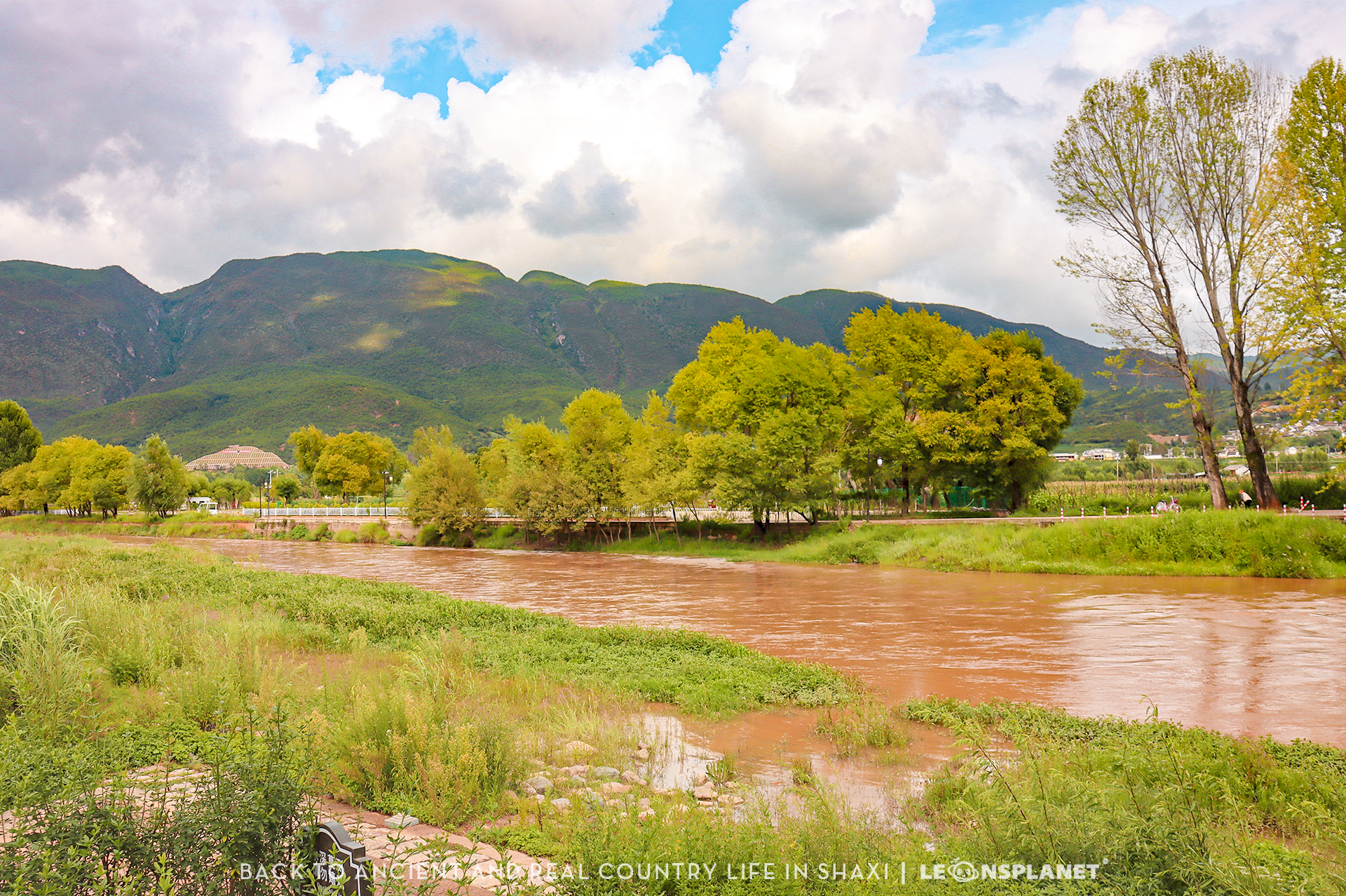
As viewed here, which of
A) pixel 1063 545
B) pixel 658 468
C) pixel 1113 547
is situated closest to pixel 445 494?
pixel 658 468

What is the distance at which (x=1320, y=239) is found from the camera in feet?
66.0

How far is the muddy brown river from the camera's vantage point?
12105mm

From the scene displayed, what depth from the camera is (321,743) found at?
6.37 m

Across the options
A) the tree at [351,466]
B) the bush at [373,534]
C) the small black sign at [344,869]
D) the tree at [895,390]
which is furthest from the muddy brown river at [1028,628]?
the tree at [351,466]

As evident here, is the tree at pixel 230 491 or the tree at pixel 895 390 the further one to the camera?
the tree at pixel 230 491

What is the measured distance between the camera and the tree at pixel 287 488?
104875 millimetres

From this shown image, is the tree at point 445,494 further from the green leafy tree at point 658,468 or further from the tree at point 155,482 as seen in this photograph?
the tree at point 155,482

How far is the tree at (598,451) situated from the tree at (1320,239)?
34.9 m

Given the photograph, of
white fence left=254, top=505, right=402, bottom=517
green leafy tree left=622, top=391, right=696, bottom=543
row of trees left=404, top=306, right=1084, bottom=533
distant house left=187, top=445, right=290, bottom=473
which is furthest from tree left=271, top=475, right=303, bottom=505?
→ green leafy tree left=622, top=391, right=696, bottom=543

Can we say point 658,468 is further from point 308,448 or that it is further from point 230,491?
point 230,491

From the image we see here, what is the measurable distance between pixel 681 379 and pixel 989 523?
68.8 ft

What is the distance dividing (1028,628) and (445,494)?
149 feet

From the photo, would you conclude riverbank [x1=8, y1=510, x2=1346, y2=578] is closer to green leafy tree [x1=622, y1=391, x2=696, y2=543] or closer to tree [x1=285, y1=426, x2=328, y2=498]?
green leafy tree [x1=622, y1=391, x2=696, y2=543]

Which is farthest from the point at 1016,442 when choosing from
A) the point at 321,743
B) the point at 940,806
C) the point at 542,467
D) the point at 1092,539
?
the point at 321,743
